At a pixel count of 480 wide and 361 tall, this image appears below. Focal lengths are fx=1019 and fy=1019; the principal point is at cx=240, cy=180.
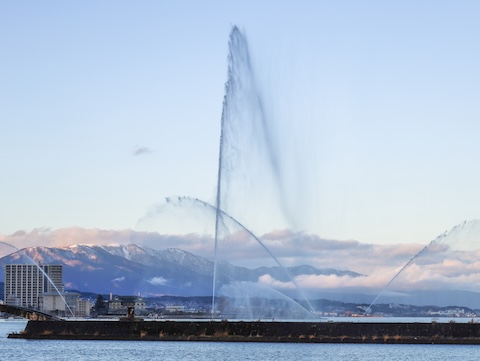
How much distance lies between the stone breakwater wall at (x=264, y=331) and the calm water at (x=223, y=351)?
2.29 feet

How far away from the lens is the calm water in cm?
6988

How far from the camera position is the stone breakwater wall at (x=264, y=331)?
7906cm

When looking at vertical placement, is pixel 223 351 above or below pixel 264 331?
below

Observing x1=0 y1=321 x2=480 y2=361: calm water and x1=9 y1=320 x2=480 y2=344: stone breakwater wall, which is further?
x1=9 y1=320 x2=480 y2=344: stone breakwater wall

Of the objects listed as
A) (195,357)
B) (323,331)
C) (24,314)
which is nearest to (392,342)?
(323,331)

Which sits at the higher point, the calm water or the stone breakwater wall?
the stone breakwater wall

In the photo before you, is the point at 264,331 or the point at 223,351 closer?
the point at 223,351

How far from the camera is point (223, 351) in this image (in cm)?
7488

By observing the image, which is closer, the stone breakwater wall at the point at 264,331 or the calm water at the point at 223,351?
the calm water at the point at 223,351

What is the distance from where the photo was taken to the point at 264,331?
8394 cm

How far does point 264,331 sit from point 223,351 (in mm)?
9622

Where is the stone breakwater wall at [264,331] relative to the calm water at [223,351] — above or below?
above

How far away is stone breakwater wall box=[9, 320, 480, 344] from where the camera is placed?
7906 centimetres

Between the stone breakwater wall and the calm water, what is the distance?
0.70 metres
